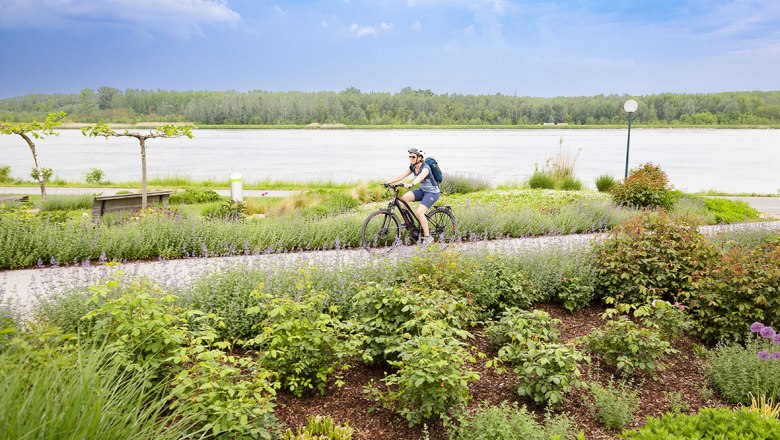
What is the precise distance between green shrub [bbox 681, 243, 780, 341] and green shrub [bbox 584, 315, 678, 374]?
99 cm

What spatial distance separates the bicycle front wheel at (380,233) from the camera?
9.99 meters

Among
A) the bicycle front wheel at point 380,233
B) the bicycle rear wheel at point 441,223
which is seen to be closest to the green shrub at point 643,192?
the bicycle rear wheel at point 441,223

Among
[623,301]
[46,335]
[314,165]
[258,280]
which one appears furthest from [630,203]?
[314,165]

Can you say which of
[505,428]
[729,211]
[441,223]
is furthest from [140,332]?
[729,211]

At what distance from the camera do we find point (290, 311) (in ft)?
16.6

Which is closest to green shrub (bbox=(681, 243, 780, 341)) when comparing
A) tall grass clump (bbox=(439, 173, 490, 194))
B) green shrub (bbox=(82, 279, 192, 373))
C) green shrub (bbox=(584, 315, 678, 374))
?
green shrub (bbox=(584, 315, 678, 374))

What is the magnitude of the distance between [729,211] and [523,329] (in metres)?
12.6

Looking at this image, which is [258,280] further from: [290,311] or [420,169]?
[420,169]

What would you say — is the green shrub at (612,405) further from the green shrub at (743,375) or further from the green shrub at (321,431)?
the green shrub at (321,431)

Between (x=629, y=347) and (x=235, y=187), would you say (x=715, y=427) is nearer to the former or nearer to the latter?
(x=629, y=347)

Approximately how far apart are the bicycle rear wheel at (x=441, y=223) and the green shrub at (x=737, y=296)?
4.84 meters

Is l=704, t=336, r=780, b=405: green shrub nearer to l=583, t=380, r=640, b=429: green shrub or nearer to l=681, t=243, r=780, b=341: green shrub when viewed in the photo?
l=681, t=243, r=780, b=341: green shrub

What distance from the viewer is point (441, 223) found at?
10781 millimetres

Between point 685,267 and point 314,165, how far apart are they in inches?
1551
